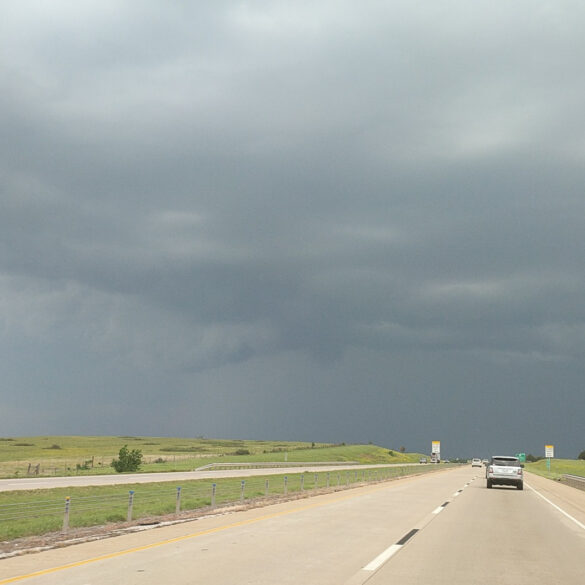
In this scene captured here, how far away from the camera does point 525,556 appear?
43.3 ft

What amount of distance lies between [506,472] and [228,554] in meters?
31.5

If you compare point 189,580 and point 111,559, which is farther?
point 111,559

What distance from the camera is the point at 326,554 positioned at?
499 inches

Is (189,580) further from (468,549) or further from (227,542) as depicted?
(468,549)

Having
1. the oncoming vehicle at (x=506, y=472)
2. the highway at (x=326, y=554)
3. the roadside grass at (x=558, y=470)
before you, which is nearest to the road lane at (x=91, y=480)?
the oncoming vehicle at (x=506, y=472)

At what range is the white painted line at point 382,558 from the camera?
11.1m

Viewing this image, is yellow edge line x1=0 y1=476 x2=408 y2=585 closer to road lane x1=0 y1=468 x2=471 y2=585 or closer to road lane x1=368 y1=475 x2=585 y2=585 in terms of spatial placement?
road lane x1=0 y1=468 x2=471 y2=585

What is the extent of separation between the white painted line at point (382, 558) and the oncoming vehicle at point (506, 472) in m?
28.5

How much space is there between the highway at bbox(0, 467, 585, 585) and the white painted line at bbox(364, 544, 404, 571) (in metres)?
0.02

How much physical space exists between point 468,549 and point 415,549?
1.20 meters

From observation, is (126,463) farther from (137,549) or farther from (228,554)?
(228,554)

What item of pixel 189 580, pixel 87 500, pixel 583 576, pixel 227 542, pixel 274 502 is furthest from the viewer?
pixel 87 500

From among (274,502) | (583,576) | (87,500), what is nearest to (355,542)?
(583,576)

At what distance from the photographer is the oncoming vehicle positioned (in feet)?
132
